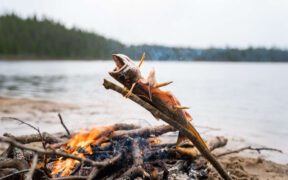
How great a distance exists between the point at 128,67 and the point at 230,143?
13.8ft

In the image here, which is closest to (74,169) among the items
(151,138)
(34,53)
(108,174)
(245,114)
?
(108,174)

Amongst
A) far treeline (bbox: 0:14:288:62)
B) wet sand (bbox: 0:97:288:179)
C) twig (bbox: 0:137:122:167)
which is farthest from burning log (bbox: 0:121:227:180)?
far treeline (bbox: 0:14:288:62)

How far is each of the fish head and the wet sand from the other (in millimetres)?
1438

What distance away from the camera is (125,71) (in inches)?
73.2

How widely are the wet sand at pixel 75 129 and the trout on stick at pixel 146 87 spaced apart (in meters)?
1.30

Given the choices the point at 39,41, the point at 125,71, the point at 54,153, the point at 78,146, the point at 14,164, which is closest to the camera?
the point at 54,153

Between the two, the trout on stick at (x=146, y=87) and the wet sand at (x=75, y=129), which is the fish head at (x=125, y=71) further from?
the wet sand at (x=75, y=129)

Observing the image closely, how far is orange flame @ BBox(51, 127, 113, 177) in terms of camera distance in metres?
2.36

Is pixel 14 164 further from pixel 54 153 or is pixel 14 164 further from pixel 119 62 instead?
pixel 119 62

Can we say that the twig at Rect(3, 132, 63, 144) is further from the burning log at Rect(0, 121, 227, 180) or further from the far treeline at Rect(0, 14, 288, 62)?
the far treeline at Rect(0, 14, 288, 62)

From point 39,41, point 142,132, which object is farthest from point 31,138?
point 39,41

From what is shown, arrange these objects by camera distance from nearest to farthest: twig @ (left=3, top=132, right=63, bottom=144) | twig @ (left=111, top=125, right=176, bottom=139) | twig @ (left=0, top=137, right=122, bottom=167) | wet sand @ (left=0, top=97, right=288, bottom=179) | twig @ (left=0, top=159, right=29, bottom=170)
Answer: twig @ (left=0, top=137, right=122, bottom=167) → twig @ (left=0, top=159, right=29, bottom=170) → twig @ (left=3, top=132, right=63, bottom=144) → twig @ (left=111, top=125, right=176, bottom=139) → wet sand @ (left=0, top=97, right=288, bottom=179)

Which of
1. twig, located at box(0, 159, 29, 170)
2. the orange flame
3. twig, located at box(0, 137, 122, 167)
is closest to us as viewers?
twig, located at box(0, 137, 122, 167)

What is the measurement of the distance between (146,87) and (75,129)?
14.3 feet
